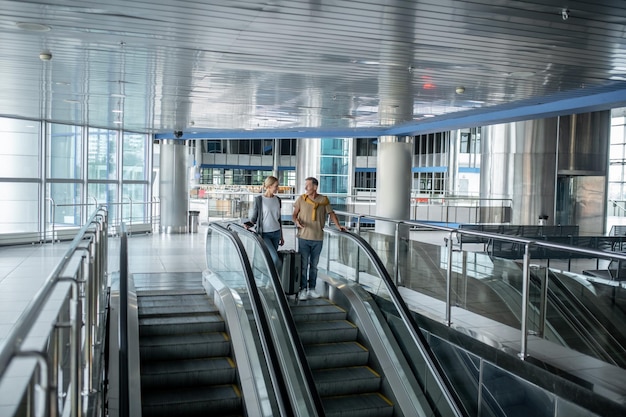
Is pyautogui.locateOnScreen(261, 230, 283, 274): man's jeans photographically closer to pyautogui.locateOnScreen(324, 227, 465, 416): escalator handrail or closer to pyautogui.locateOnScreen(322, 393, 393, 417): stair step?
pyautogui.locateOnScreen(324, 227, 465, 416): escalator handrail

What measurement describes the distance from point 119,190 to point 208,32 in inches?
572

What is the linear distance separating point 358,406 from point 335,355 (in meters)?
0.88

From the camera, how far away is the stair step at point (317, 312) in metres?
8.96

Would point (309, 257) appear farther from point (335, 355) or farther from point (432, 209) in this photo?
point (432, 209)

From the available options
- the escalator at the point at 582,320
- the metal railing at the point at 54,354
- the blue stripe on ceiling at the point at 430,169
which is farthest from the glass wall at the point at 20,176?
the blue stripe on ceiling at the point at 430,169

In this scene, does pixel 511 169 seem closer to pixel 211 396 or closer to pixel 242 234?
pixel 242 234

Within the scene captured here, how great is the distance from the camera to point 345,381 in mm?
7879

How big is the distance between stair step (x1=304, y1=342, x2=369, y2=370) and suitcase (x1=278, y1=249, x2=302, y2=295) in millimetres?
989

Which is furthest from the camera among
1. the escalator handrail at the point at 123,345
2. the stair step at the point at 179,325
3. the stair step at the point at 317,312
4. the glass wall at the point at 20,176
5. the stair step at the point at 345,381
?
the glass wall at the point at 20,176

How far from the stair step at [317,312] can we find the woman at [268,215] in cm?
72

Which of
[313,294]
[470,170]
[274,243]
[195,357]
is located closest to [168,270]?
[313,294]

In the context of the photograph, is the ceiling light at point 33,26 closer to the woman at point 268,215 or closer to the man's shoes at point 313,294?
the woman at point 268,215

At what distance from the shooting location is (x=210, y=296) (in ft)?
32.1

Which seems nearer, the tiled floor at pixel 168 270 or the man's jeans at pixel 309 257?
the tiled floor at pixel 168 270
